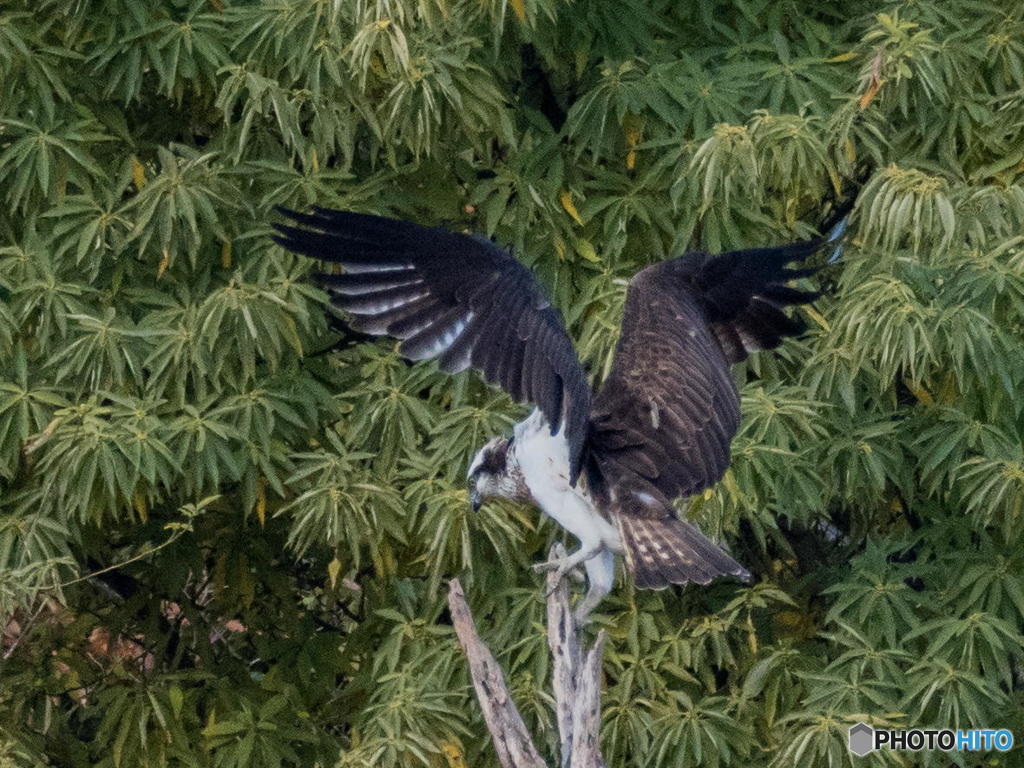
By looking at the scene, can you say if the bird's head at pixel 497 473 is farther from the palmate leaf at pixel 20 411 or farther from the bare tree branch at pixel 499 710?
the palmate leaf at pixel 20 411

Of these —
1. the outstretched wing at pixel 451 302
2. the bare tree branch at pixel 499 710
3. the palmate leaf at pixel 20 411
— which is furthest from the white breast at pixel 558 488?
the palmate leaf at pixel 20 411

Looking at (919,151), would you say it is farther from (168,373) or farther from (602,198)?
(168,373)

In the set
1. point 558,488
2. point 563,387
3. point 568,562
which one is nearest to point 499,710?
point 568,562

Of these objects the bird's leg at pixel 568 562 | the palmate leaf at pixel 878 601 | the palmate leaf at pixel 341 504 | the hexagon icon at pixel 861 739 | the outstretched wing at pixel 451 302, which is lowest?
the hexagon icon at pixel 861 739

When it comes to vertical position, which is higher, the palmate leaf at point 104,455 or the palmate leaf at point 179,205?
the palmate leaf at point 179,205

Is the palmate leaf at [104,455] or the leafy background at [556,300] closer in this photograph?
the palmate leaf at [104,455]

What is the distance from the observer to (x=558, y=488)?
574cm

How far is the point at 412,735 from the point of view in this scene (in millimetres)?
6641

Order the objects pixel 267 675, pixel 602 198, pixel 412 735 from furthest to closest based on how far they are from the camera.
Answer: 1. pixel 267 675
2. pixel 602 198
3. pixel 412 735

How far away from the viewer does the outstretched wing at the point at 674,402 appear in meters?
5.57

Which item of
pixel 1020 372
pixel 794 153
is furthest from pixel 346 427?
pixel 1020 372

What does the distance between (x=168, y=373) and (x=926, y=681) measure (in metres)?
2.50

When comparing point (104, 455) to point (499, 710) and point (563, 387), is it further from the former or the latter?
point (563, 387)

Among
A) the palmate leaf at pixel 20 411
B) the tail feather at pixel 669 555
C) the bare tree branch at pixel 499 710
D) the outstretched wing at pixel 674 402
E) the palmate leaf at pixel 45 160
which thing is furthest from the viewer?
the palmate leaf at pixel 45 160
